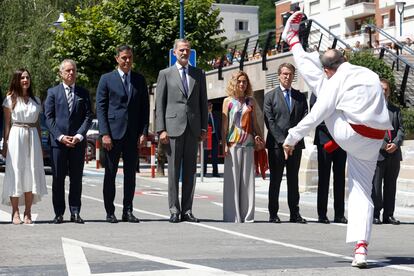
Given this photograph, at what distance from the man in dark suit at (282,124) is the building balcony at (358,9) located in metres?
61.0

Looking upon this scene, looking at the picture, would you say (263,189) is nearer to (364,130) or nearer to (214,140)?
(214,140)

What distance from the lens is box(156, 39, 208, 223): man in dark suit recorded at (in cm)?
1308

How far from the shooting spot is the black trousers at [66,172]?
12.9 meters

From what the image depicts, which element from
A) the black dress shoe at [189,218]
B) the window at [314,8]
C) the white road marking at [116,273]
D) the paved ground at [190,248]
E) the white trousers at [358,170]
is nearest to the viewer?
the white road marking at [116,273]

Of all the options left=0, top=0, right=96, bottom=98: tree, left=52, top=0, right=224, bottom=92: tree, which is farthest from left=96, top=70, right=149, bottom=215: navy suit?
left=0, top=0, right=96, bottom=98: tree

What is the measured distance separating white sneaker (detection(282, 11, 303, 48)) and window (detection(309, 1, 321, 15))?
6996 cm

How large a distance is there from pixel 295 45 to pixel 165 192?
38.2ft

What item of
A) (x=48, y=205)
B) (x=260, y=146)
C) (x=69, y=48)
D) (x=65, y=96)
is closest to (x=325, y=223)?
(x=260, y=146)

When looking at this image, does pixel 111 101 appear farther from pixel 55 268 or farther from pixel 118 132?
pixel 55 268

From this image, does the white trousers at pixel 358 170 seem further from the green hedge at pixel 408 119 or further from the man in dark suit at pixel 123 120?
the green hedge at pixel 408 119

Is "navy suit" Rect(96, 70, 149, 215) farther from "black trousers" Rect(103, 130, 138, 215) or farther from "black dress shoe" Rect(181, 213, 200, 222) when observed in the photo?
"black dress shoe" Rect(181, 213, 200, 222)

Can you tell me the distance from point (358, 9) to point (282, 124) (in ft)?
203

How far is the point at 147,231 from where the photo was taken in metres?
11.8

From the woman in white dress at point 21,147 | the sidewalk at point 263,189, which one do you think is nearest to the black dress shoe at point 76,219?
the woman in white dress at point 21,147
